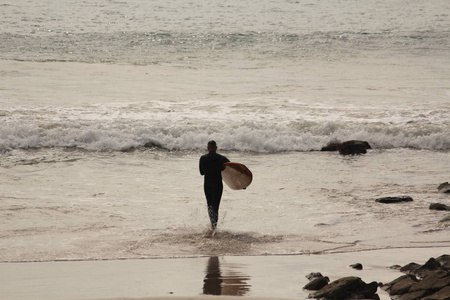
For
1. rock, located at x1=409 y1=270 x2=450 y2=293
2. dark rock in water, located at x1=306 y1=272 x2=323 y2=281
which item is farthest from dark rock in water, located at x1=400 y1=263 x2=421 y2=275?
dark rock in water, located at x1=306 y1=272 x2=323 y2=281

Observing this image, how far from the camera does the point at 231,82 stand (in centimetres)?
2942

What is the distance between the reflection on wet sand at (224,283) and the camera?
8.29 meters

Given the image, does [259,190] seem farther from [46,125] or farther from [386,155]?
[46,125]

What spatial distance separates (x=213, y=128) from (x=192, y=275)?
12.6 m

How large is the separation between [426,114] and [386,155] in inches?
208

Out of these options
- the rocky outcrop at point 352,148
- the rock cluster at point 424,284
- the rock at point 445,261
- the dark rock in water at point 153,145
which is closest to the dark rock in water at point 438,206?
the rock at point 445,261

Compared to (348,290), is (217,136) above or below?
above

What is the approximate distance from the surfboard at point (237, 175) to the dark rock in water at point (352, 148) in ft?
23.1

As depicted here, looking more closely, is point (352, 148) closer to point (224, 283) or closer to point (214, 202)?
point (214, 202)

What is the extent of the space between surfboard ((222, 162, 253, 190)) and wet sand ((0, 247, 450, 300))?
94.6 inches

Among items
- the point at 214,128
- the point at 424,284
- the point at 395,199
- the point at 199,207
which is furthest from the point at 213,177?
the point at 214,128

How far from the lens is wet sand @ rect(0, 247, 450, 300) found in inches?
324

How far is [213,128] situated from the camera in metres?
21.5

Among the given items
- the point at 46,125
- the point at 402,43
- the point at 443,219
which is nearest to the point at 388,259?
the point at 443,219
